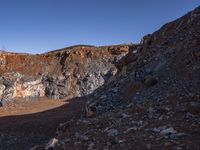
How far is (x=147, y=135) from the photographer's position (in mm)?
14844

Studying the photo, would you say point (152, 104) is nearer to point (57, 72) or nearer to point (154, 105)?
point (154, 105)

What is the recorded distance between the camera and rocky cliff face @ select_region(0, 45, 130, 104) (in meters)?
60.7

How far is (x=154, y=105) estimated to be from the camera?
18.4m

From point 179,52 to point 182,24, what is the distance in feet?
14.6

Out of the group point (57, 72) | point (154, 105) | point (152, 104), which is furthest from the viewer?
point (57, 72)

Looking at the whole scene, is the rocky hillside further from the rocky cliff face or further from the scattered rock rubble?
the rocky cliff face

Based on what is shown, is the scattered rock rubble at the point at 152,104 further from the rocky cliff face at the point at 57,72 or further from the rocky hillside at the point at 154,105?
the rocky cliff face at the point at 57,72

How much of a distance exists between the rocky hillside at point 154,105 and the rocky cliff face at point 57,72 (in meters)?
35.0

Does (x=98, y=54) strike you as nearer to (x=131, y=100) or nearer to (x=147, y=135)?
(x=131, y=100)

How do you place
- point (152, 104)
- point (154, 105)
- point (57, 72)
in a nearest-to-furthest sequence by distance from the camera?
point (154, 105)
point (152, 104)
point (57, 72)

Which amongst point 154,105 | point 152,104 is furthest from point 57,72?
point 154,105

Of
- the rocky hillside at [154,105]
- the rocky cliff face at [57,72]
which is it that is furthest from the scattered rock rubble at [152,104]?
the rocky cliff face at [57,72]

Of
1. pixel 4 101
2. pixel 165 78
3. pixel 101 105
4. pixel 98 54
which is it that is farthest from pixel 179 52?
pixel 98 54

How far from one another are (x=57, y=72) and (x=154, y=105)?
157 feet
